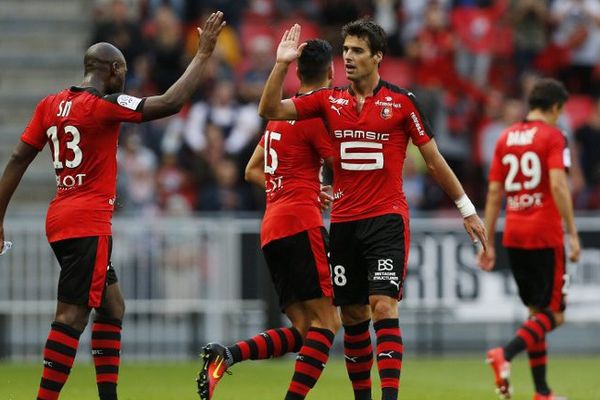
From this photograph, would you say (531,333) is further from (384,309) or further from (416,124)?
(416,124)

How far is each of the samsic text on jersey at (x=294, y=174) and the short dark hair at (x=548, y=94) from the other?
2602 mm

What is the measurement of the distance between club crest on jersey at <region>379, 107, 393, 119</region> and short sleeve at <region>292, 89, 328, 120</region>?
0.42 m

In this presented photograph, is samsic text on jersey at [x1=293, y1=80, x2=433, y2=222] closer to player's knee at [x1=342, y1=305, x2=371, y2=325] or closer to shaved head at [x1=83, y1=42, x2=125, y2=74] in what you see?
player's knee at [x1=342, y1=305, x2=371, y2=325]

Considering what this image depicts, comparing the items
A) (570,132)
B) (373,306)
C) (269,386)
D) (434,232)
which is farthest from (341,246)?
(570,132)

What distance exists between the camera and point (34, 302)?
1711 cm

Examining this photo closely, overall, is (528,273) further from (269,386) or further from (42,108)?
(42,108)

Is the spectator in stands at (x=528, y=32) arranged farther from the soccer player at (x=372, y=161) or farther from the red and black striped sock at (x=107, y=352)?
the red and black striped sock at (x=107, y=352)

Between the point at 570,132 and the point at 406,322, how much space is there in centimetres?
513

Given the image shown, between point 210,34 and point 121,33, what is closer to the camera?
point 210,34

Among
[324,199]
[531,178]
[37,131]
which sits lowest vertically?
[324,199]

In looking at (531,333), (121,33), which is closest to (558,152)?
(531,333)

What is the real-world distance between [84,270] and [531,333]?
4.11 meters

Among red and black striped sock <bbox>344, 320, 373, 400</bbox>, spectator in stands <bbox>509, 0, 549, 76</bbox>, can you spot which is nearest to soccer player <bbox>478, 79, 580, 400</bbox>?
red and black striped sock <bbox>344, 320, 373, 400</bbox>

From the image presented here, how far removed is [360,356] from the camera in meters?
10.4
